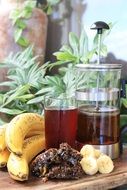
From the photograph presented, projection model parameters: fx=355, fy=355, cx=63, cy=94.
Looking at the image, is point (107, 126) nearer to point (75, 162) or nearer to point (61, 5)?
point (75, 162)

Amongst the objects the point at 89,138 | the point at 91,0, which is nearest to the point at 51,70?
the point at 91,0

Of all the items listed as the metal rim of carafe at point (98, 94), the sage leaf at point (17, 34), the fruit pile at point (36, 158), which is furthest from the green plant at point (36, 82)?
the fruit pile at point (36, 158)

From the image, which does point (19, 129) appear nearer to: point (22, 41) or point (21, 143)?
point (21, 143)

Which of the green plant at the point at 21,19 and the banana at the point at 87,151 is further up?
the green plant at the point at 21,19

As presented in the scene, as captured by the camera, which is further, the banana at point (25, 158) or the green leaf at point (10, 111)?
the green leaf at point (10, 111)

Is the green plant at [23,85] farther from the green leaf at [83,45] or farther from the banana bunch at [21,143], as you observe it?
the banana bunch at [21,143]

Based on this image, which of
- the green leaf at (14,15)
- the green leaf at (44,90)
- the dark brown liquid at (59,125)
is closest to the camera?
the dark brown liquid at (59,125)

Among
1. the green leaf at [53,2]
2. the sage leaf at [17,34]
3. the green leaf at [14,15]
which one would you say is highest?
the green leaf at [53,2]
